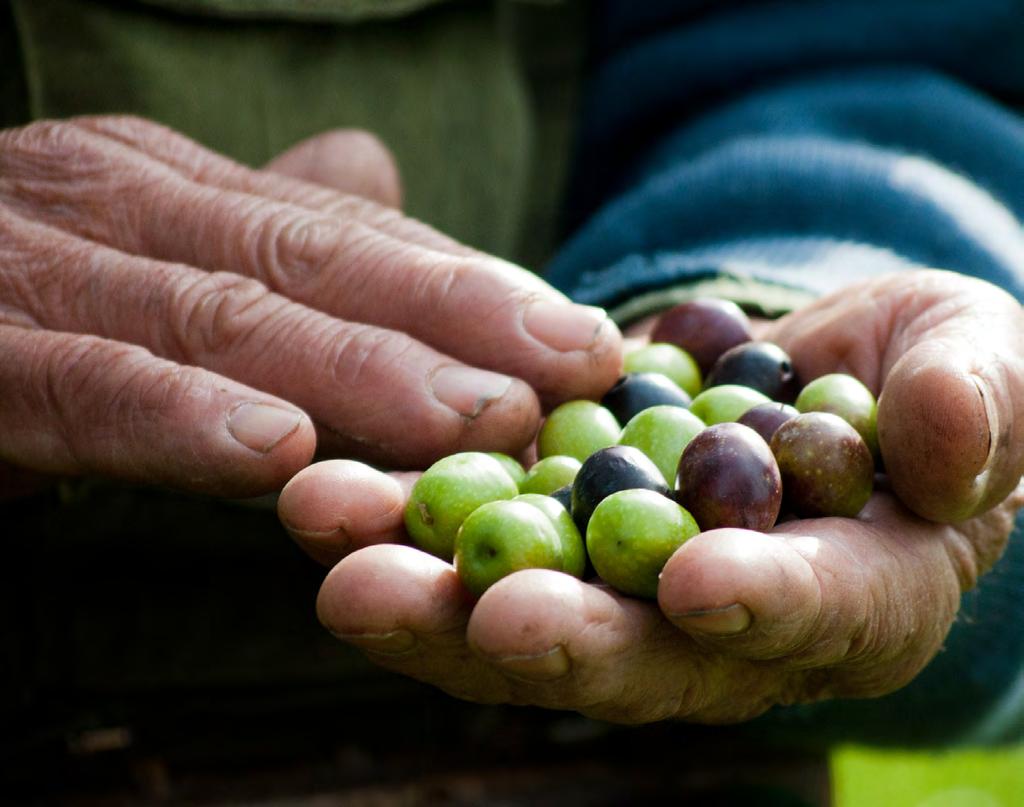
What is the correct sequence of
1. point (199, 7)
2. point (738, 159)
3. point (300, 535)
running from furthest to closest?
point (738, 159) → point (199, 7) → point (300, 535)

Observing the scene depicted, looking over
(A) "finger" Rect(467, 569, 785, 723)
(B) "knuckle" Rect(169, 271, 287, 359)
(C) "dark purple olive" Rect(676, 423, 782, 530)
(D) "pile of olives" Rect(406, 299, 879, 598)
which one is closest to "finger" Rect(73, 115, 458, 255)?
(B) "knuckle" Rect(169, 271, 287, 359)

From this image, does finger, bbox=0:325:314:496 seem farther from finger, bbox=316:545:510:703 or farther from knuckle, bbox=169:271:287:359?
finger, bbox=316:545:510:703

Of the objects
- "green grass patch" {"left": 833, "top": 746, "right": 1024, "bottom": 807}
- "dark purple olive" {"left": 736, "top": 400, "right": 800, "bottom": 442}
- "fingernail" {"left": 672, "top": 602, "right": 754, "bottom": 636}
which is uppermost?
"fingernail" {"left": 672, "top": 602, "right": 754, "bottom": 636}

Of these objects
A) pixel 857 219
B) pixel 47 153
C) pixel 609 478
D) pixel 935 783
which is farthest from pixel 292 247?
pixel 935 783

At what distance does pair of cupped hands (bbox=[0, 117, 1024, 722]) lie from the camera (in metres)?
1.64

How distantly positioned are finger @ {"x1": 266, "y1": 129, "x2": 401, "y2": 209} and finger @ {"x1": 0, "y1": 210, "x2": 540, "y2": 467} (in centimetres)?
67

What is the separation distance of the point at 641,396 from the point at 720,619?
873 millimetres

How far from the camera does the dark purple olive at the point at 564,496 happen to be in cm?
204

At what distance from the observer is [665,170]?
3.81 m

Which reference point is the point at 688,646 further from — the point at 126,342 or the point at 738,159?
the point at 738,159

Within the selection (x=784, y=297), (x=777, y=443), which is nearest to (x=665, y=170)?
(x=784, y=297)

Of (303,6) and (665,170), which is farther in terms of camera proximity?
(665,170)

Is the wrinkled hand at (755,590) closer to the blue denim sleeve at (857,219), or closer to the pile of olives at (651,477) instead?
the pile of olives at (651,477)

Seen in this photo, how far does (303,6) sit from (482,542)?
2045 mm
